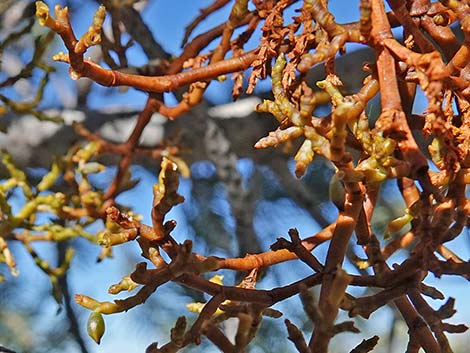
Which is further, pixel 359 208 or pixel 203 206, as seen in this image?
pixel 203 206

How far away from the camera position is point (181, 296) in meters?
1.69

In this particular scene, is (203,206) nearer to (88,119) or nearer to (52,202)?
(88,119)

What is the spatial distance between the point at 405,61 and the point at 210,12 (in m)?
0.47

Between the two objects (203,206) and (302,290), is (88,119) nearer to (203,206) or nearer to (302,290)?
(203,206)

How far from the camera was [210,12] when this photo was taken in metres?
0.94

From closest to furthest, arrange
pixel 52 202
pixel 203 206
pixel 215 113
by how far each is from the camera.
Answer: pixel 52 202 → pixel 215 113 → pixel 203 206

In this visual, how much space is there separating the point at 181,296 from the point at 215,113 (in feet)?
1.70

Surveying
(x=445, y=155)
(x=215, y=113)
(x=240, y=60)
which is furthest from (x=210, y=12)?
(x=445, y=155)

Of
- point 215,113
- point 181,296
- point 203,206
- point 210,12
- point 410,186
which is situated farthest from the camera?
point 181,296

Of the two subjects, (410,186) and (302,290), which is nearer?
(302,290)

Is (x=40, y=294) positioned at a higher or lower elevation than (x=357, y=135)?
higher

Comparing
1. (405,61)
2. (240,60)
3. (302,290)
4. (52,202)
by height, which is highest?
(52,202)

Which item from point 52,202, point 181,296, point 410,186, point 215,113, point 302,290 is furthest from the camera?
point 181,296

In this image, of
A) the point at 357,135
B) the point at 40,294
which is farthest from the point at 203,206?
the point at 357,135
